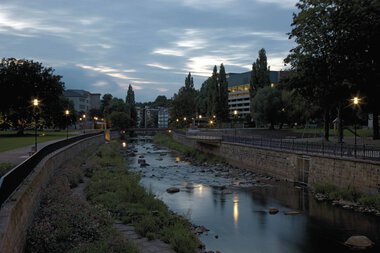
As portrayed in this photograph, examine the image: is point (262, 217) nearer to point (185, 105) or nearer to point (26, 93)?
point (26, 93)

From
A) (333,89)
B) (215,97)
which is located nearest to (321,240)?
(333,89)

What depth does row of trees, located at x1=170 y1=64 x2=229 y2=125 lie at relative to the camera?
98.2 meters

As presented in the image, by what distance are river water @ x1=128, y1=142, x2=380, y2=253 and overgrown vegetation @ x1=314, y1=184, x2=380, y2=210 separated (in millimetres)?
1164

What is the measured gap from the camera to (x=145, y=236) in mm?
16641

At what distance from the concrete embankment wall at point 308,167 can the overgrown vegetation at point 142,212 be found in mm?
12104

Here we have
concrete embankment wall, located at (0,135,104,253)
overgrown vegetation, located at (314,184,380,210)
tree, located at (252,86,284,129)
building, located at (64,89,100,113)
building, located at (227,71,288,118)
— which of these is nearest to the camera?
concrete embankment wall, located at (0,135,104,253)

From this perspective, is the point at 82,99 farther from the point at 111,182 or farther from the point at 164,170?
the point at 111,182

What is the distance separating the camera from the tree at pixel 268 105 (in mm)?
84000

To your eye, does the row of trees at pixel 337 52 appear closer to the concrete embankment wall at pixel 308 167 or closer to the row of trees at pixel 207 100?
the concrete embankment wall at pixel 308 167

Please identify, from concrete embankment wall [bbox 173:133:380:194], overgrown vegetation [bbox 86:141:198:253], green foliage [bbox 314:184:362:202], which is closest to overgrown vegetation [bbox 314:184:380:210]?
green foliage [bbox 314:184:362:202]

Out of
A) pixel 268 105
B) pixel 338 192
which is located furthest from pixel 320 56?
pixel 268 105

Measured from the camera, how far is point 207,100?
351 feet

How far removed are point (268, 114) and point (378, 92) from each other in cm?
4885

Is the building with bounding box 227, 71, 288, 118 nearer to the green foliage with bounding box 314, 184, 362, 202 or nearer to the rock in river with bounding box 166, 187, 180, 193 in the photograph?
the rock in river with bounding box 166, 187, 180, 193
